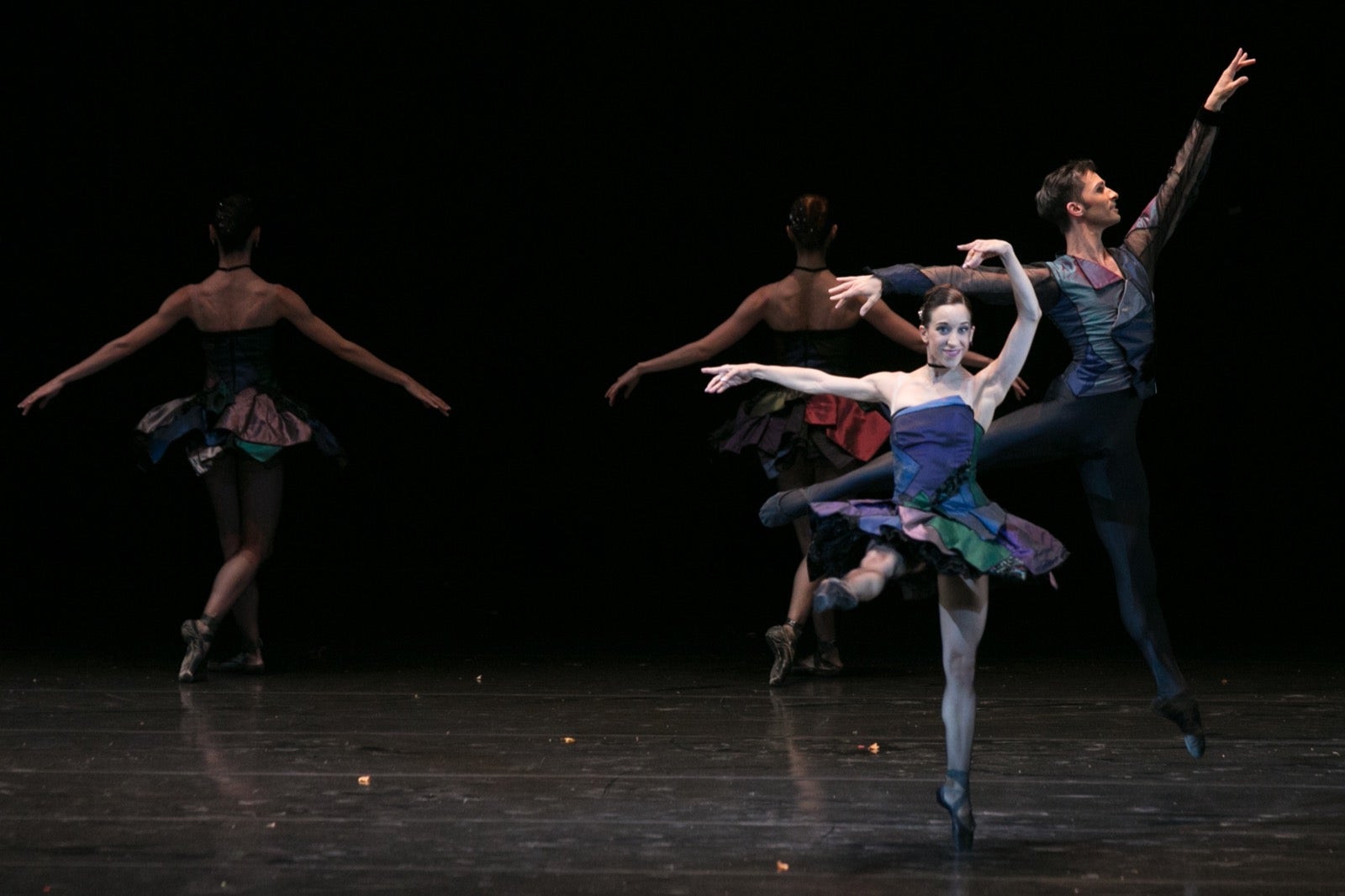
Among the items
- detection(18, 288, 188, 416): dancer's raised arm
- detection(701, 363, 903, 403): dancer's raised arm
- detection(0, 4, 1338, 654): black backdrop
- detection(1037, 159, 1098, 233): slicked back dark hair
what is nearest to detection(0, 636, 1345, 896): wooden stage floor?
detection(701, 363, 903, 403): dancer's raised arm

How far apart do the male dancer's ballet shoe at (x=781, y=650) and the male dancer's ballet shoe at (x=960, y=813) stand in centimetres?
205

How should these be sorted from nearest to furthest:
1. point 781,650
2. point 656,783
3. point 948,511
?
1. point 948,511
2. point 656,783
3. point 781,650

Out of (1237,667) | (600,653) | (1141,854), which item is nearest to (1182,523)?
(1237,667)

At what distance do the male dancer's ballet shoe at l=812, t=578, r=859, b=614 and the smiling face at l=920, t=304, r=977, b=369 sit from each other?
0.55 meters

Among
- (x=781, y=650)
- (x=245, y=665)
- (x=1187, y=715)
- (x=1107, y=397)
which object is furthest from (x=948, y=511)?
(x=245, y=665)

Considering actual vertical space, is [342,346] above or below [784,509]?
above

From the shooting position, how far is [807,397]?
5594mm

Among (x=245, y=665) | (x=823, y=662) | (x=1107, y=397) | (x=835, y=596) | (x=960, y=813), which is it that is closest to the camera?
(x=835, y=596)

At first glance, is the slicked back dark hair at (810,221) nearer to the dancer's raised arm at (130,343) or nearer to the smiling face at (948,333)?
the dancer's raised arm at (130,343)

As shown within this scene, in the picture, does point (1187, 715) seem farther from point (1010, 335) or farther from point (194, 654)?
point (194, 654)

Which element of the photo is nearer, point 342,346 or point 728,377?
point 728,377

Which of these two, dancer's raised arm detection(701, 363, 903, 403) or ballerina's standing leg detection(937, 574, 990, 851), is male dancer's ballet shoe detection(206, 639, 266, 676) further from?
ballerina's standing leg detection(937, 574, 990, 851)

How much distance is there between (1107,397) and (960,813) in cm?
115

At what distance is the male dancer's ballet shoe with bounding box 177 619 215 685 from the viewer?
5.35 m
